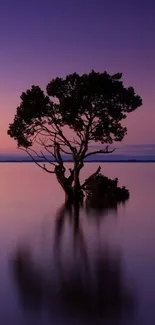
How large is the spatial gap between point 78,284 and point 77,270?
1.74 m

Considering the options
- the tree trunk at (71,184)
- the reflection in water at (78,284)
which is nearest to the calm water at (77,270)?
the reflection in water at (78,284)

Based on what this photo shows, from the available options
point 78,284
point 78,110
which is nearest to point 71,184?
point 78,110

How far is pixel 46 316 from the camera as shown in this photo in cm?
897

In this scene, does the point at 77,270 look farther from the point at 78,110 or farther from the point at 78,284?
the point at 78,110

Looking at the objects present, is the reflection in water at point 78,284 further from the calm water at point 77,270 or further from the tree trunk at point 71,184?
the tree trunk at point 71,184

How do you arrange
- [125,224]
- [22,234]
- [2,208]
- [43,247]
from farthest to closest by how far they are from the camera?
1. [2,208]
2. [125,224]
3. [22,234]
4. [43,247]

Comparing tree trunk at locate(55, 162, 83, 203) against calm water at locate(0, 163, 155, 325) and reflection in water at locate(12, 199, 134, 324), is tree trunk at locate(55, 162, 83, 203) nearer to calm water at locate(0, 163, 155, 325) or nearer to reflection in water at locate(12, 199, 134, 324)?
calm water at locate(0, 163, 155, 325)

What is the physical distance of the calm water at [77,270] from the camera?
9.19 metres

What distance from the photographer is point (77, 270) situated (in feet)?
43.0

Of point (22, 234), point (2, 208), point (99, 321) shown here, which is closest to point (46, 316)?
point (99, 321)

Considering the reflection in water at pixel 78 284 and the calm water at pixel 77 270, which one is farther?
the reflection in water at pixel 78 284

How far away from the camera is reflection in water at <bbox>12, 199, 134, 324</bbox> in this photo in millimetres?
9320

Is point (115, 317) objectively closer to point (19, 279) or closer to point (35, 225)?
point (19, 279)

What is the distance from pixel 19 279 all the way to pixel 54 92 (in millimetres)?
23251
